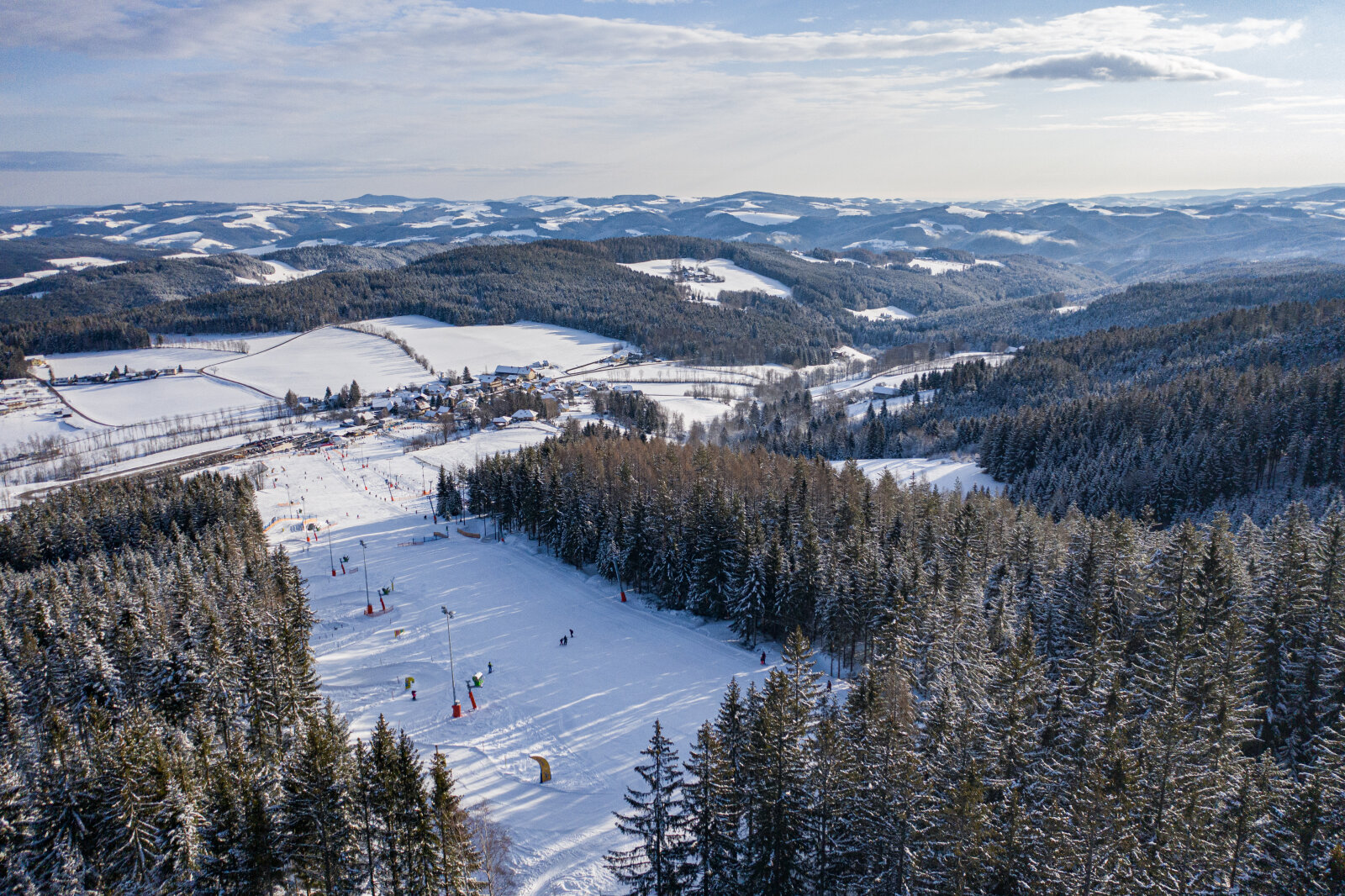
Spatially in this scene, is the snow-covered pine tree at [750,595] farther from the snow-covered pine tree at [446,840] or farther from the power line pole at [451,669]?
the snow-covered pine tree at [446,840]

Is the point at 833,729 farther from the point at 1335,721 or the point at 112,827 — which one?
the point at 112,827

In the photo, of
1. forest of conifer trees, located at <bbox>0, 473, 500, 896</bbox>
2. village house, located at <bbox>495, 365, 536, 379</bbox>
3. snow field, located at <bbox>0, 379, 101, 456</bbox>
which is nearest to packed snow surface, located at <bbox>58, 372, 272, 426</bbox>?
snow field, located at <bbox>0, 379, 101, 456</bbox>

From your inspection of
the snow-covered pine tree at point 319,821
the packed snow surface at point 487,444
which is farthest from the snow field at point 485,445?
the snow-covered pine tree at point 319,821

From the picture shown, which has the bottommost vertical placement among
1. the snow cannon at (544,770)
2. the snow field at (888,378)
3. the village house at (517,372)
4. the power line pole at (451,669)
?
the power line pole at (451,669)

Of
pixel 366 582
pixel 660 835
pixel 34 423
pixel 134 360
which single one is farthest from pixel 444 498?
pixel 134 360

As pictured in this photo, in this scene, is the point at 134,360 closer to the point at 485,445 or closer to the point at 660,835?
the point at 485,445
